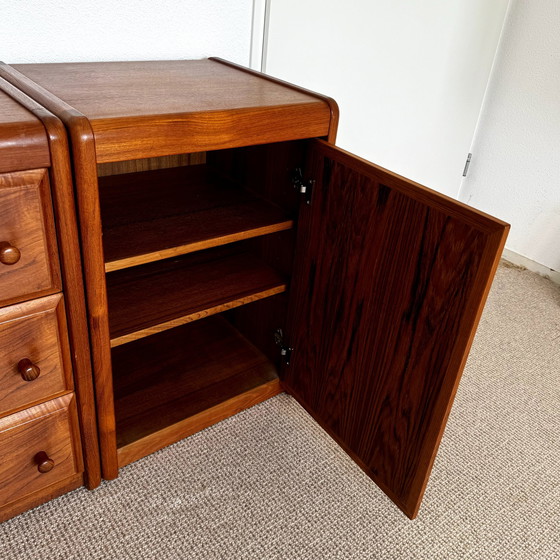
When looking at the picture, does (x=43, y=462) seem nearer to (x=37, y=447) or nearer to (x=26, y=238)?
(x=37, y=447)

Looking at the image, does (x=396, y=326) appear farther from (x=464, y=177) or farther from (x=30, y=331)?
(x=464, y=177)

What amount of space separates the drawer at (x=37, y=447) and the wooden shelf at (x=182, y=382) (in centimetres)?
13

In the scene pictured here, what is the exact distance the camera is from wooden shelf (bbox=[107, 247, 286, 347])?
91cm

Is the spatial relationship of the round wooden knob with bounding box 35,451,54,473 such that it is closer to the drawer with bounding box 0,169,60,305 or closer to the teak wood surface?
the teak wood surface

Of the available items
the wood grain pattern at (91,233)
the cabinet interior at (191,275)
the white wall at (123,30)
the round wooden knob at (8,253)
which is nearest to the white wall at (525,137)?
the white wall at (123,30)

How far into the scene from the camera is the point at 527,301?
163 cm

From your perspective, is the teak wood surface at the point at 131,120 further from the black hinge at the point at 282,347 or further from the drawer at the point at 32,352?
the black hinge at the point at 282,347

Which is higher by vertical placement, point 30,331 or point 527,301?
point 30,331

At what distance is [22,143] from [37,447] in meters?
0.45

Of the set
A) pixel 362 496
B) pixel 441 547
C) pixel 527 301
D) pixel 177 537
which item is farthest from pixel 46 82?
pixel 527 301

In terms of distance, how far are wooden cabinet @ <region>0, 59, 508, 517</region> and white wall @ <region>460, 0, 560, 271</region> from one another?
1017 millimetres

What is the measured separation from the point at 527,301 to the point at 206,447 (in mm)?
1073

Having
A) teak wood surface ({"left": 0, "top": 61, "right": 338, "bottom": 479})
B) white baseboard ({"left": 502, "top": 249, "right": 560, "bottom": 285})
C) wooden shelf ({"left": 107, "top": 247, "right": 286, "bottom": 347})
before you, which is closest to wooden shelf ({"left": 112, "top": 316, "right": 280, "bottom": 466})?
teak wood surface ({"left": 0, "top": 61, "right": 338, "bottom": 479})

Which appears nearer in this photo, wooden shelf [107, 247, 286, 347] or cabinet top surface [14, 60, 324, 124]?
cabinet top surface [14, 60, 324, 124]
